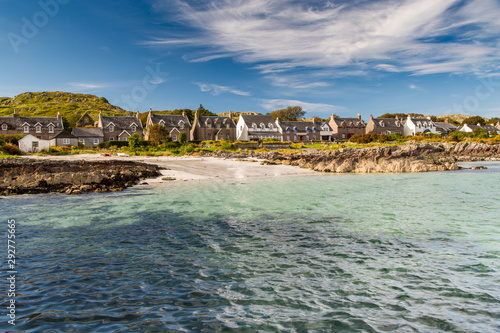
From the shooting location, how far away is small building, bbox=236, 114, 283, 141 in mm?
88812

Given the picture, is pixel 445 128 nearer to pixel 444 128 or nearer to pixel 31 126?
pixel 444 128

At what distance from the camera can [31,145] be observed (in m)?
56.3

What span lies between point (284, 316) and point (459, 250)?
626 cm

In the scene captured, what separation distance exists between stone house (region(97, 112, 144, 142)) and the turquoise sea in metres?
69.2

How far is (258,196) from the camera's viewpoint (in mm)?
18406

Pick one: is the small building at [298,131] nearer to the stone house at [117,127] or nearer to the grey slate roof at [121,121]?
the stone house at [117,127]

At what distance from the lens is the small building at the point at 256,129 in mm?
88812

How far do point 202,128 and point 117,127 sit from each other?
21.6m

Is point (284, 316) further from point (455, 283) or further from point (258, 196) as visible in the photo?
point (258, 196)

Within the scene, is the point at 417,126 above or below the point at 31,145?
above

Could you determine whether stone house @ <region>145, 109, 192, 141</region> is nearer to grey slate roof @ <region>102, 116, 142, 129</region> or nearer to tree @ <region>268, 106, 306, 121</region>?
grey slate roof @ <region>102, 116, 142, 129</region>

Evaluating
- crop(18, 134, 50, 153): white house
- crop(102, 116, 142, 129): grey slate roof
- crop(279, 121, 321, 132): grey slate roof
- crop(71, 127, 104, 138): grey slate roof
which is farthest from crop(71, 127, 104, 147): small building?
crop(279, 121, 321, 132): grey slate roof

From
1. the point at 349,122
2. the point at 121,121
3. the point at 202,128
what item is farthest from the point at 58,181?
the point at 349,122

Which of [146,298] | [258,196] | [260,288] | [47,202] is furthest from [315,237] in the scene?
[47,202]
